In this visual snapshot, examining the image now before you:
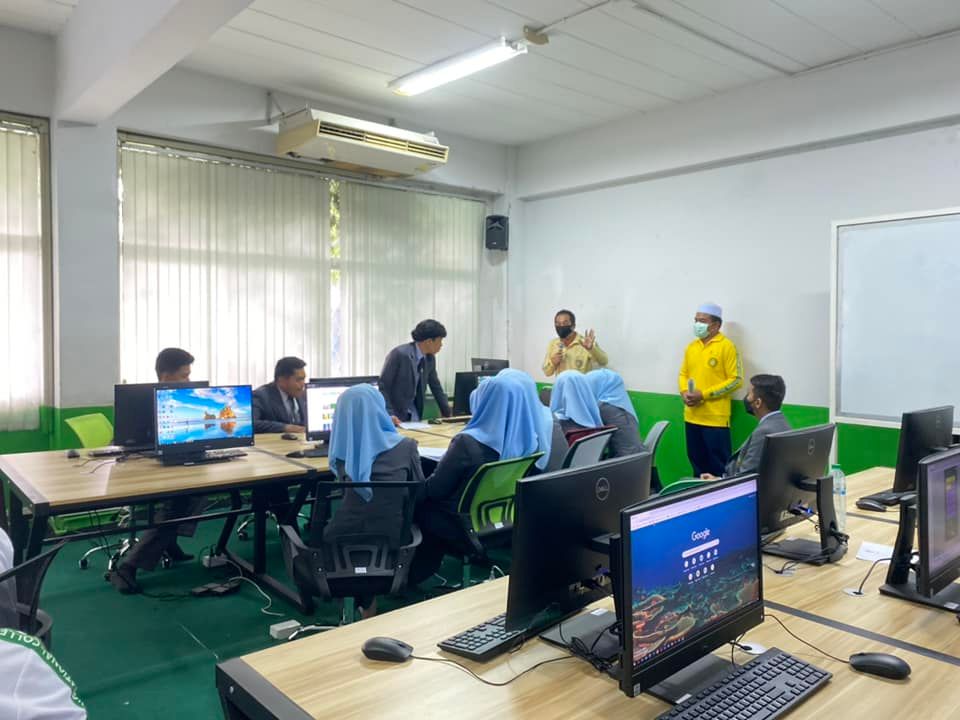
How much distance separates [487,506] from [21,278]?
360 centimetres

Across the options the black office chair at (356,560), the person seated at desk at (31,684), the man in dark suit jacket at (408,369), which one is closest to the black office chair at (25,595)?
the person seated at desk at (31,684)

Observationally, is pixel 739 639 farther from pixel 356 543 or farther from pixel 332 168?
pixel 332 168

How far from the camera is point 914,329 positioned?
4379 mm

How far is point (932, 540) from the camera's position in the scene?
182 centimetres

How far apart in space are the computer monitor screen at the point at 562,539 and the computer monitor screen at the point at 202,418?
8.03ft

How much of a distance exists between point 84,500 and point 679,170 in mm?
5001

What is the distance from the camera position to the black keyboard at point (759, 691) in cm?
136

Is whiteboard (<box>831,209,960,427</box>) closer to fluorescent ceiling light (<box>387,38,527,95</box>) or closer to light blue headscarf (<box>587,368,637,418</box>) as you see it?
light blue headscarf (<box>587,368,637,418</box>)

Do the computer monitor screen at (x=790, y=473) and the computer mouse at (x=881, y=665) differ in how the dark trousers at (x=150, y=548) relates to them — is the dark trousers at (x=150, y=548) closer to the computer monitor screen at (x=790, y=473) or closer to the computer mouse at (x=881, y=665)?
the computer monitor screen at (x=790, y=473)

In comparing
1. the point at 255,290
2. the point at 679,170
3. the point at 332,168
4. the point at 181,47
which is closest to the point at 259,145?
the point at 332,168

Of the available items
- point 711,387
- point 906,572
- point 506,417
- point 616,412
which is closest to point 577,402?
point 616,412

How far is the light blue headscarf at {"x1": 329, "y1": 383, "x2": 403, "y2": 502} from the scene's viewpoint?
9.62 ft

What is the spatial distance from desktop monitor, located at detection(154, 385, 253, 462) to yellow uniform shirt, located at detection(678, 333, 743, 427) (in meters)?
3.48

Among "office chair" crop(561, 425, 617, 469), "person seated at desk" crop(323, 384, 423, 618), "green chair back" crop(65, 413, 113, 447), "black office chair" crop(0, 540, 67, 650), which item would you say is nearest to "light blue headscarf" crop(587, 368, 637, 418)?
"office chair" crop(561, 425, 617, 469)
